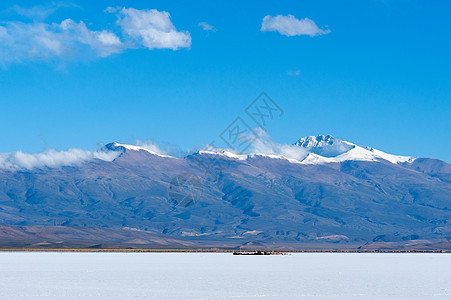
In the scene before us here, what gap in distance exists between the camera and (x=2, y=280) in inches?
3278

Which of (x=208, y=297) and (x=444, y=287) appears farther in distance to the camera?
(x=444, y=287)

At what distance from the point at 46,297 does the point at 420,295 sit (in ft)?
118

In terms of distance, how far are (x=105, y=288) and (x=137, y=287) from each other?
3777mm

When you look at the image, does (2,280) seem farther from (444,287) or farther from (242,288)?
(444,287)

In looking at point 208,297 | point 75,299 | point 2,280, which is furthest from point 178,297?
point 2,280

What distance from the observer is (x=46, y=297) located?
62.7m

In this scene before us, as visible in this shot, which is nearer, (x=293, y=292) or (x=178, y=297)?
(x=178, y=297)

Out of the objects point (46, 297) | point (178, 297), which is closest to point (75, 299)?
point (46, 297)

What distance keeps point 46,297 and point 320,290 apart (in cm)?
2867

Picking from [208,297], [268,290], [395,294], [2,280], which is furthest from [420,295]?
[2,280]

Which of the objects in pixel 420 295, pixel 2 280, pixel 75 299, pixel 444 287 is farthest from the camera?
pixel 2 280

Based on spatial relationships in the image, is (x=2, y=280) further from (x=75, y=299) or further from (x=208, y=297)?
(x=208, y=297)

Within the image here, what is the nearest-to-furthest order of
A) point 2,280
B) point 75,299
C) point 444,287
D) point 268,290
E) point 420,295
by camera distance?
1. point 75,299
2. point 420,295
3. point 268,290
4. point 444,287
5. point 2,280

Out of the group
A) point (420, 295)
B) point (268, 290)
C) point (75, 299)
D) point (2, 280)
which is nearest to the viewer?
point (75, 299)
